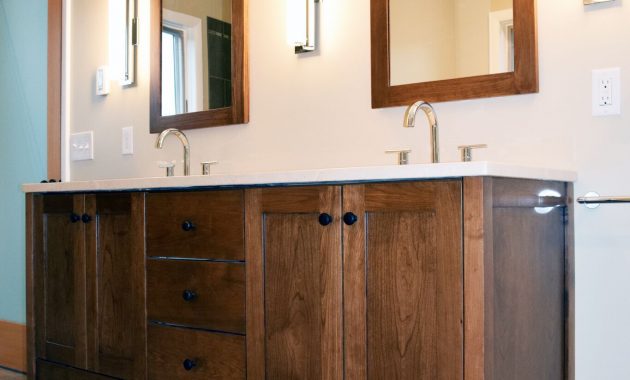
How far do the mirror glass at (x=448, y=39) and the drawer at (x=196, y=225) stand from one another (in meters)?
0.67

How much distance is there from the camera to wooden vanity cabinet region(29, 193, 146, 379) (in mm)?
2031

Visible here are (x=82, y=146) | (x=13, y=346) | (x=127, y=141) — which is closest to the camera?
(x=127, y=141)

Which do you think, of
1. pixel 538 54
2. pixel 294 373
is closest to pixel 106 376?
pixel 294 373

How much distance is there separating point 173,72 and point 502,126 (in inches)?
54.4

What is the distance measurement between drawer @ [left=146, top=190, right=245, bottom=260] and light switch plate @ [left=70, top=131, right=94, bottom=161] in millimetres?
1119

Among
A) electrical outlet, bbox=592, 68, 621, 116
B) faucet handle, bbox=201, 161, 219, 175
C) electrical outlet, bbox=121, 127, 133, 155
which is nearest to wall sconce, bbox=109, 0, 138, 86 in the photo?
electrical outlet, bbox=121, 127, 133, 155

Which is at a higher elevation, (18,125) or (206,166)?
(18,125)

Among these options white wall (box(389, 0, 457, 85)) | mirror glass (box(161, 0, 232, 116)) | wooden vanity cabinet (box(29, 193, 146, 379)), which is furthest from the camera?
mirror glass (box(161, 0, 232, 116))

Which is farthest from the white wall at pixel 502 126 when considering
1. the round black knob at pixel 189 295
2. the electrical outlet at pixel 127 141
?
the round black knob at pixel 189 295

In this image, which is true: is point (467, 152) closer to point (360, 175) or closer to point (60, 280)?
point (360, 175)

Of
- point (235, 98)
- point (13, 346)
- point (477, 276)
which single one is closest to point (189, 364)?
point (477, 276)

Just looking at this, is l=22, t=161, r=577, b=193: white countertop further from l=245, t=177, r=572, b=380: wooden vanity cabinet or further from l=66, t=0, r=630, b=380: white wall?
l=66, t=0, r=630, b=380: white wall

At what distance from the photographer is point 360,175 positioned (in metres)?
1.49

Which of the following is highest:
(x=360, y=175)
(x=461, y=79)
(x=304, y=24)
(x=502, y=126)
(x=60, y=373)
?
(x=304, y=24)
